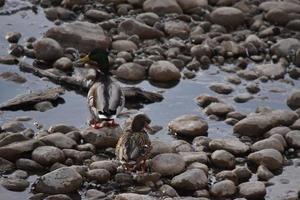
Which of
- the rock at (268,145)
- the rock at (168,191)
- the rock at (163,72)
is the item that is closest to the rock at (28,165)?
the rock at (168,191)

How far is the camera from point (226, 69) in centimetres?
1191

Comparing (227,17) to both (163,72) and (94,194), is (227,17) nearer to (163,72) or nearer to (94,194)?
(163,72)

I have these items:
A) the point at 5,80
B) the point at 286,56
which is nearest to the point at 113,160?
the point at 5,80

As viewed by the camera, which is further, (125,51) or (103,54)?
(125,51)

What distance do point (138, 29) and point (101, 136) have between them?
3940mm

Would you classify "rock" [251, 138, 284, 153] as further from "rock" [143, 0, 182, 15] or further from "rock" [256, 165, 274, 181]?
"rock" [143, 0, 182, 15]

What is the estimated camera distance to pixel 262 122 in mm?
9641

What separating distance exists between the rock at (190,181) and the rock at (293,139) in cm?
155

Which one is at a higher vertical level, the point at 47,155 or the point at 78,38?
the point at 47,155

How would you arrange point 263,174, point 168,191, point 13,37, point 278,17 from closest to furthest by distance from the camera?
point 168,191 < point 263,174 < point 13,37 < point 278,17

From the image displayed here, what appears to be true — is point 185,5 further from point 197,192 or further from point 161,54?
point 197,192

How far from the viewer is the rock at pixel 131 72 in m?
11.3

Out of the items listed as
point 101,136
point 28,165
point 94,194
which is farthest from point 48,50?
point 94,194

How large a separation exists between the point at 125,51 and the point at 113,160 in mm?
3760
